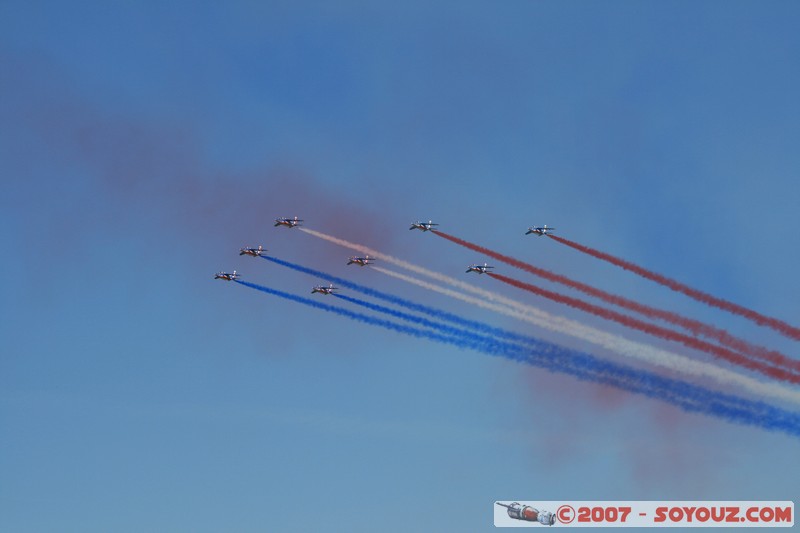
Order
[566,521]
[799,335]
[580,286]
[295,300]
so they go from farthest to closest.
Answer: [295,300]
[580,286]
[799,335]
[566,521]

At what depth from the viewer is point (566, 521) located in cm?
15788

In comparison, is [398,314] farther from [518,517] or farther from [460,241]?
[518,517]

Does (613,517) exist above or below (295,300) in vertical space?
below

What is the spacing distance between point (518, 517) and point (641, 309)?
1133 inches

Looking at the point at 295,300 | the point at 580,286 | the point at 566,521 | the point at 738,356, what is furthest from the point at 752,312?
the point at 295,300

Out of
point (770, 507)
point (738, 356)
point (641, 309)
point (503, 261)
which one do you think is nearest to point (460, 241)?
point (503, 261)

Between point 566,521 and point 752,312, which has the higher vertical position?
point 752,312

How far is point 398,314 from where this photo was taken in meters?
189

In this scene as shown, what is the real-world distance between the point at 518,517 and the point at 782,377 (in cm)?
2911

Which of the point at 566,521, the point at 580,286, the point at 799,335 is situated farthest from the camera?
the point at 580,286

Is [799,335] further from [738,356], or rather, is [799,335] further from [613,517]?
[613,517]

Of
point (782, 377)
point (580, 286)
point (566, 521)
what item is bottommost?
point (566, 521)

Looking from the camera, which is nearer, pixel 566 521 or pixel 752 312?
pixel 566 521

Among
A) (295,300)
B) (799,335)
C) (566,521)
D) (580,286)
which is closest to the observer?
(566,521)
